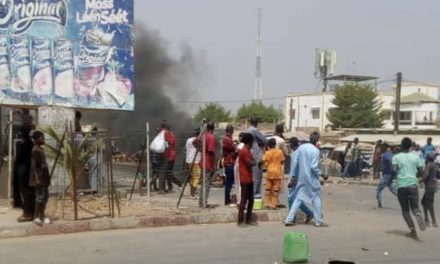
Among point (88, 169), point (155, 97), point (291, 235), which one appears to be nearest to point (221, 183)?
point (88, 169)

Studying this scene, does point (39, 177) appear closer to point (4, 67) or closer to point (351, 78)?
point (4, 67)

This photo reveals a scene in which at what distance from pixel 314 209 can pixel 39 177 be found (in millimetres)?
4458

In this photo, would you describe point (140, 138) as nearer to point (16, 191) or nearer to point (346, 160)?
point (16, 191)

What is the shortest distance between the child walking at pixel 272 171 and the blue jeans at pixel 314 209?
3.70ft

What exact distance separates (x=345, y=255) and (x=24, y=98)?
821 cm

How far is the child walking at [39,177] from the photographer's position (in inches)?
373

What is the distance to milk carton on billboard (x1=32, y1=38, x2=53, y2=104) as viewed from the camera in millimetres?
13664

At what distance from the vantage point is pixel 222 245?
8.80 metres

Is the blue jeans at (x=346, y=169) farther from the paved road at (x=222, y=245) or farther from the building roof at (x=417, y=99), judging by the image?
the building roof at (x=417, y=99)

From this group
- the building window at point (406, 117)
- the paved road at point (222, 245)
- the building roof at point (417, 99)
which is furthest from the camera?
the building window at point (406, 117)

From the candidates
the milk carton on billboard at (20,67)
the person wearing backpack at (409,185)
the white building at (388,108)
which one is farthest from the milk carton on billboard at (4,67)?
the white building at (388,108)

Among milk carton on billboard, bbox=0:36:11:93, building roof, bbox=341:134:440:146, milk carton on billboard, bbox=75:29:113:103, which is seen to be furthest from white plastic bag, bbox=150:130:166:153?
building roof, bbox=341:134:440:146

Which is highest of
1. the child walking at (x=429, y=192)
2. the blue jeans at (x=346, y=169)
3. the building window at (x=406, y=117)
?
the building window at (x=406, y=117)

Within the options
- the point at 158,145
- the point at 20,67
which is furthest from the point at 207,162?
the point at 20,67
